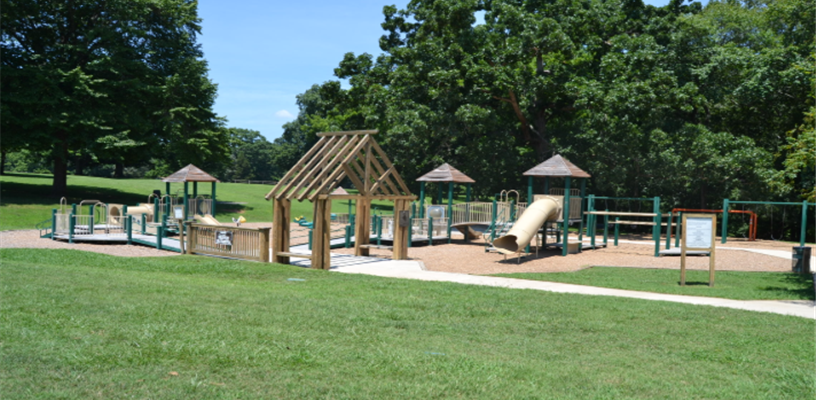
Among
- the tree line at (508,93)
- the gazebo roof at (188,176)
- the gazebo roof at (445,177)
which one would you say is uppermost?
the tree line at (508,93)

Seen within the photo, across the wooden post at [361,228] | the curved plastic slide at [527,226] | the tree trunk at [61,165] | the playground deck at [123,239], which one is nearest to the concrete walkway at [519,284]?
the wooden post at [361,228]

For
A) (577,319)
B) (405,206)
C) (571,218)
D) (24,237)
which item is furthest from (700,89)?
(24,237)

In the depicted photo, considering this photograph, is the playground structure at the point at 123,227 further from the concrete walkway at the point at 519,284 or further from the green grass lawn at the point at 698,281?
the green grass lawn at the point at 698,281

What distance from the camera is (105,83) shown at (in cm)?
3753

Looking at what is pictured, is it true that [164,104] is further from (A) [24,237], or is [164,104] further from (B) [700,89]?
(B) [700,89]

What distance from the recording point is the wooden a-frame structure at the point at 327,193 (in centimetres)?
1662

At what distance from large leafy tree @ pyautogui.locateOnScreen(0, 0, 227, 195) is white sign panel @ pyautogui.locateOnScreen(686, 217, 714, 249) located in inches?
1197

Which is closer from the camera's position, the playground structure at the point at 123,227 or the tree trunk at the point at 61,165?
the playground structure at the point at 123,227

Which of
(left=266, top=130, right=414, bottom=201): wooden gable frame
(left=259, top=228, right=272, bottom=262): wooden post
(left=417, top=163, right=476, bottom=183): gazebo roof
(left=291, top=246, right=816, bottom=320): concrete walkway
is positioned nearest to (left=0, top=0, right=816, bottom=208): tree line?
(left=417, top=163, right=476, bottom=183): gazebo roof

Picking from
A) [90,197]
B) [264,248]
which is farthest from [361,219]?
[90,197]

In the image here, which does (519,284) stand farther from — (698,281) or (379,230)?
(379,230)

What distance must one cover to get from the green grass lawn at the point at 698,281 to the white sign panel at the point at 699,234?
0.90 m

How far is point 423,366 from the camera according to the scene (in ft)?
21.0

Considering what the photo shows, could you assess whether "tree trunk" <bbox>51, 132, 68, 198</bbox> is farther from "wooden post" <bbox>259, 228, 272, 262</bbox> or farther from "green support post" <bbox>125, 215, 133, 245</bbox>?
"wooden post" <bbox>259, 228, 272, 262</bbox>
